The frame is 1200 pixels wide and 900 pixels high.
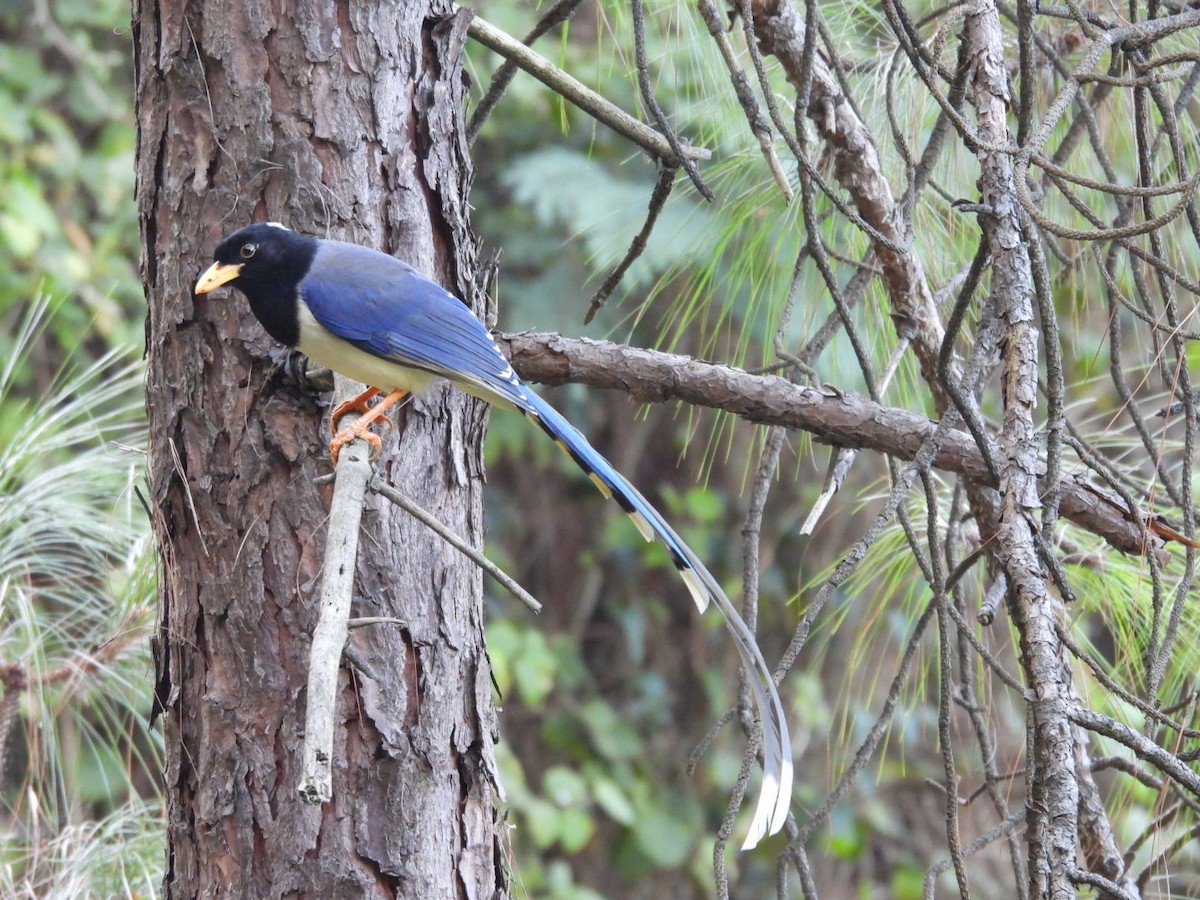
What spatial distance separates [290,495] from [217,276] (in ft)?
1.36

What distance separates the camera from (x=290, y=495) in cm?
222

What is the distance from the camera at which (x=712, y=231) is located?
122 inches

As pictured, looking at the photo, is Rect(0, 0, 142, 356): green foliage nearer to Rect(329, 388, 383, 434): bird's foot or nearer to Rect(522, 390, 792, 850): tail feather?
Rect(329, 388, 383, 434): bird's foot

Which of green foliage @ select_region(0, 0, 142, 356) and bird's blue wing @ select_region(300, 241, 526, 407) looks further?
green foliage @ select_region(0, 0, 142, 356)

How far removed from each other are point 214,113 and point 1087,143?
2.19 meters

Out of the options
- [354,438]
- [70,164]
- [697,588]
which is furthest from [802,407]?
[70,164]

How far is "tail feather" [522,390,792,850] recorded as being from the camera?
2.07 metres

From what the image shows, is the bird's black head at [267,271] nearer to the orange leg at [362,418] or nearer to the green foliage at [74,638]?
the orange leg at [362,418]

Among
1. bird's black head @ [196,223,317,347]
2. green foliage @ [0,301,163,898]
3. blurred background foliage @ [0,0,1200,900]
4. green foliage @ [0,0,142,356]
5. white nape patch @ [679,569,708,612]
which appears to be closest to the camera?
bird's black head @ [196,223,317,347]

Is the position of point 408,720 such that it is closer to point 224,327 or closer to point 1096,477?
point 224,327

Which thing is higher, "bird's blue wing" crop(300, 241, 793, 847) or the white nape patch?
"bird's blue wing" crop(300, 241, 793, 847)

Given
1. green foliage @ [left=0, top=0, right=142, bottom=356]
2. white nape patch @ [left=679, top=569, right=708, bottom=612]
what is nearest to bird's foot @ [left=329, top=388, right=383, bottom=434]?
white nape patch @ [left=679, top=569, right=708, bottom=612]

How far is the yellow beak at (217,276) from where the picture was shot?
2.25 m

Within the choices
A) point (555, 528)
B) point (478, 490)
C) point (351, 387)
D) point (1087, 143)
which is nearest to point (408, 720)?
point (478, 490)
